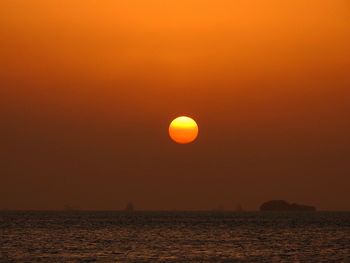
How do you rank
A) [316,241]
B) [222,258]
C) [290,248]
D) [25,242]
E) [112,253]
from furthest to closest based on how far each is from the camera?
[316,241] < [25,242] < [290,248] < [112,253] < [222,258]

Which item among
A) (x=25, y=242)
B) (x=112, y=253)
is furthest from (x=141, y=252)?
(x=25, y=242)

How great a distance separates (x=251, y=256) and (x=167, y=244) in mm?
22570

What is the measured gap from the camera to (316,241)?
12381cm

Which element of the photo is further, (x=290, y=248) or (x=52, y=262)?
(x=290, y=248)

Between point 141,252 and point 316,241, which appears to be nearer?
point 141,252

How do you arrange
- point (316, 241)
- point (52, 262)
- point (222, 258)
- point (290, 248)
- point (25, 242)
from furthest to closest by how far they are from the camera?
point (316, 241) < point (25, 242) < point (290, 248) < point (222, 258) < point (52, 262)

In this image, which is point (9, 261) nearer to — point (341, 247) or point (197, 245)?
point (197, 245)

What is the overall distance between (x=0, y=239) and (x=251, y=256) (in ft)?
161

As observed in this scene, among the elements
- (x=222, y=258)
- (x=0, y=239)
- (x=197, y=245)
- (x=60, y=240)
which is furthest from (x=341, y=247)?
(x=0, y=239)

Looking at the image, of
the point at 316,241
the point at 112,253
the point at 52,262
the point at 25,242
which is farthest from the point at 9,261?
the point at 316,241

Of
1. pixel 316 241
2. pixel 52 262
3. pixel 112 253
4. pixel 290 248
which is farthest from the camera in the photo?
pixel 316 241

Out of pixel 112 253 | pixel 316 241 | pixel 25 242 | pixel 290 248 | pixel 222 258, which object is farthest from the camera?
pixel 316 241

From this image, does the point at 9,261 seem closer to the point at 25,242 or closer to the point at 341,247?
the point at 25,242

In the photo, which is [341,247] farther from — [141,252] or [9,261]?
[9,261]
